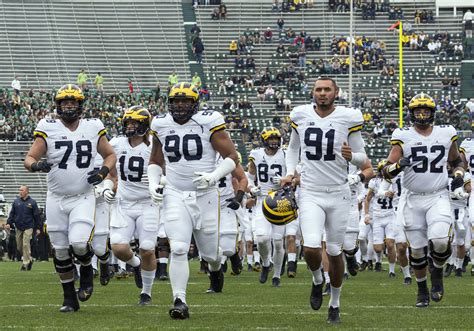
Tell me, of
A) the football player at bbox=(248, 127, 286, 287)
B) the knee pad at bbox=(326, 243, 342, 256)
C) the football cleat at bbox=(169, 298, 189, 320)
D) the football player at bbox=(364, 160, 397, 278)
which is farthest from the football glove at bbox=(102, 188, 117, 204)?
the football player at bbox=(364, 160, 397, 278)

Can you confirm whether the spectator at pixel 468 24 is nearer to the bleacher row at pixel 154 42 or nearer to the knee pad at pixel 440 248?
the bleacher row at pixel 154 42

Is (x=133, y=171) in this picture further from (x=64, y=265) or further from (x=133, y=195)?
(x=64, y=265)

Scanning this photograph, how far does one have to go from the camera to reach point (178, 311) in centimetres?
980

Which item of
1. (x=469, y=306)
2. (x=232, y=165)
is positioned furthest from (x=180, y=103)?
(x=469, y=306)

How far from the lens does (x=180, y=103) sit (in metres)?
10.4

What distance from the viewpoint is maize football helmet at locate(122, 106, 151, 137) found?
13.7m

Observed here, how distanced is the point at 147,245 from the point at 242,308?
1.85m

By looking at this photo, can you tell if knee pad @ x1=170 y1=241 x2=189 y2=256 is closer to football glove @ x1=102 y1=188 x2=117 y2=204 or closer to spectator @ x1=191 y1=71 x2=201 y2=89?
football glove @ x1=102 y1=188 x2=117 y2=204

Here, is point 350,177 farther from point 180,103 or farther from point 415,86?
point 415,86

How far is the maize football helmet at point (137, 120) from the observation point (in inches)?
539

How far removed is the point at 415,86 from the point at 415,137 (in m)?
33.8

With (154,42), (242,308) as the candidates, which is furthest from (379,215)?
(154,42)

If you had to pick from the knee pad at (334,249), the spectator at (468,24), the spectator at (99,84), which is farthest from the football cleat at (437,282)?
the spectator at (468,24)

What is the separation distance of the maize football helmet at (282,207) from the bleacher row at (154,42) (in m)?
32.4
